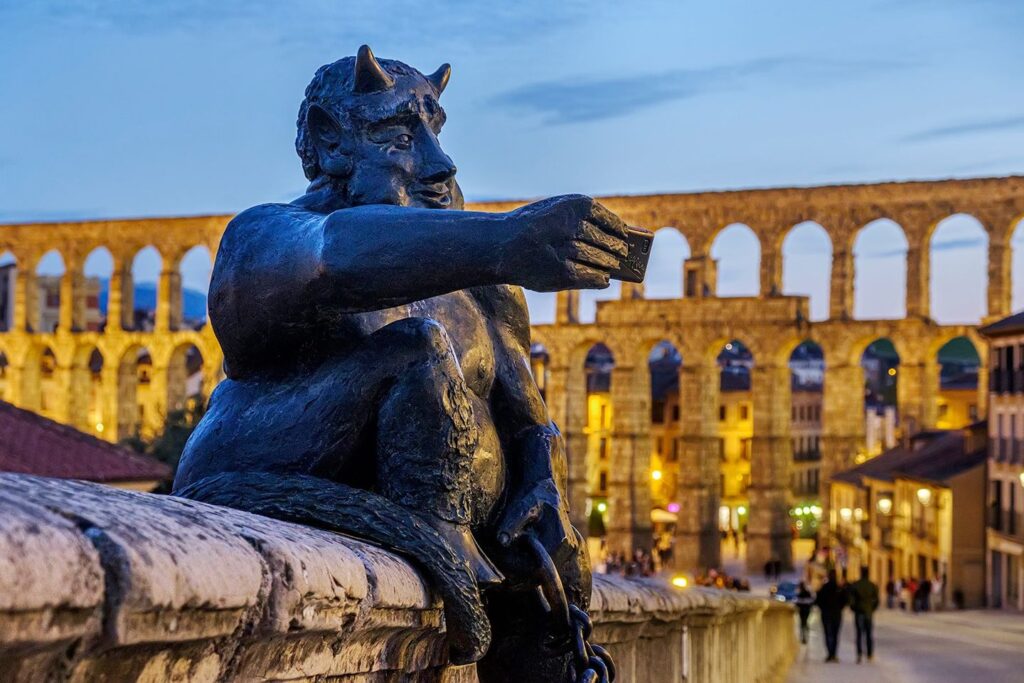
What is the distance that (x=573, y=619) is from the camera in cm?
257

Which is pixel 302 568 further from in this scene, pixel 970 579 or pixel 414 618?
pixel 970 579

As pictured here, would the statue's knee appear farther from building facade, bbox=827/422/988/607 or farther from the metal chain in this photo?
building facade, bbox=827/422/988/607

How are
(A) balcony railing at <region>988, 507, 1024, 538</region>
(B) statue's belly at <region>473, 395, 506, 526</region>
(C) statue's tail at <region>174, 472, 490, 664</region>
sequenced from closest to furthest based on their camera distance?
(C) statue's tail at <region>174, 472, 490, 664</region>, (B) statue's belly at <region>473, 395, 506, 526</region>, (A) balcony railing at <region>988, 507, 1024, 538</region>

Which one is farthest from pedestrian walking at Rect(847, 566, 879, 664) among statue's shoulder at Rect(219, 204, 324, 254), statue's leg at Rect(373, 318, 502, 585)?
statue's shoulder at Rect(219, 204, 324, 254)

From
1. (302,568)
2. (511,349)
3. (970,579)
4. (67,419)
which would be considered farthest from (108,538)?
(67,419)

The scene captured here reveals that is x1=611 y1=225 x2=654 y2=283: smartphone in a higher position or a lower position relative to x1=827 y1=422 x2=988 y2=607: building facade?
higher

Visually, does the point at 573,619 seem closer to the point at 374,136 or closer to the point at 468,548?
the point at 468,548

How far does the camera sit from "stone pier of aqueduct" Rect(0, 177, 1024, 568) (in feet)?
161

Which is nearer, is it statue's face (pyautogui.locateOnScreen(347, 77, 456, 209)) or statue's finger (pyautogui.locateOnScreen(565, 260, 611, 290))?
statue's finger (pyautogui.locateOnScreen(565, 260, 611, 290))

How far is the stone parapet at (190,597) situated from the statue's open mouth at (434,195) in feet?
2.14

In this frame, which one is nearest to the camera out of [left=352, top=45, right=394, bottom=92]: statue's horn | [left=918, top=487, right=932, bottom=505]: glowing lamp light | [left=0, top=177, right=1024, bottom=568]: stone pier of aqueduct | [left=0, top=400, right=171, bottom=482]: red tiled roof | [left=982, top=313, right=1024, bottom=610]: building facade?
[left=352, top=45, right=394, bottom=92]: statue's horn

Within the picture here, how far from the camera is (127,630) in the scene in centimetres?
142

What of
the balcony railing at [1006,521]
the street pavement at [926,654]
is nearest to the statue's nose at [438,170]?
the street pavement at [926,654]

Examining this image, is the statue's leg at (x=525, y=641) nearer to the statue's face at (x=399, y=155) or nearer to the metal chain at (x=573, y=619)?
the metal chain at (x=573, y=619)
